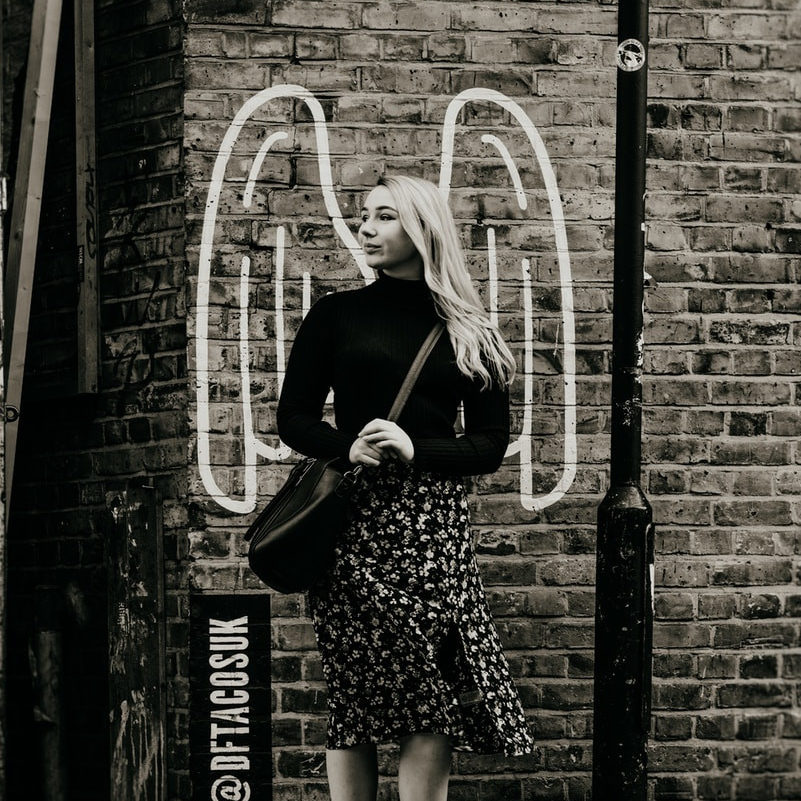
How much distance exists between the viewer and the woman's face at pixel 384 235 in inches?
153

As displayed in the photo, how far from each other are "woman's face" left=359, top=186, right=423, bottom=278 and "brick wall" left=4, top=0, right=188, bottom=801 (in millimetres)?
1331

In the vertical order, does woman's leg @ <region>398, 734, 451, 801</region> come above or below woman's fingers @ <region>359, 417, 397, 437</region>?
below

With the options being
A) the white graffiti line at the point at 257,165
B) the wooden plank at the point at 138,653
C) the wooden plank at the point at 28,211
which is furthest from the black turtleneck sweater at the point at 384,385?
the wooden plank at the point at 28,211

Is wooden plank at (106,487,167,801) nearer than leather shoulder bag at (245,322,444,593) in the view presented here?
No

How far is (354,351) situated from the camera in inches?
150

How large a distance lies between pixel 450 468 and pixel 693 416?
1.62 m

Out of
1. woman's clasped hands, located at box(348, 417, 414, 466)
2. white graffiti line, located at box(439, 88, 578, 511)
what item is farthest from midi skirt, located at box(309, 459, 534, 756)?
white graffiti line, located at box(439, 88, 578, 511)

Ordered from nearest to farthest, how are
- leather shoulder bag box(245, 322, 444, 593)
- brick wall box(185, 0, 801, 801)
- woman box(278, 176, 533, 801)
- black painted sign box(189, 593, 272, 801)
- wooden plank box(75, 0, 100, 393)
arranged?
leather shoulder bag box(245, 322, 444, 593) → woman box(278, 176, 533, 801) → black painted sign box(189, 593, 272, 801) → brick wall box(185, 0, 801, 801) → wooden plank box(75, 0, 100, 393)

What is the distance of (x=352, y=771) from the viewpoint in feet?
12.5

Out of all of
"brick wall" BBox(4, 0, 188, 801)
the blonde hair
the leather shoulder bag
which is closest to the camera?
the leather shoulder bag

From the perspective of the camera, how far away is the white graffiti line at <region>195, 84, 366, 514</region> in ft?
16.1

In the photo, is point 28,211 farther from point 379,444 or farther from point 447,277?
point 379,444

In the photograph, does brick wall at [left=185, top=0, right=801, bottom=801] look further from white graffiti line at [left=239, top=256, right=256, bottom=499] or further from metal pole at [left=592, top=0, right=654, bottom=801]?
metal pole at [left=592, top=0, right=654, bottom=801]

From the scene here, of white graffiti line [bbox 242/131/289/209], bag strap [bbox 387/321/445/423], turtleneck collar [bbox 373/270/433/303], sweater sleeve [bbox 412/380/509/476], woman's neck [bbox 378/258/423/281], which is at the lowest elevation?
sweater sleeve [bbox 412/380/509/476]
